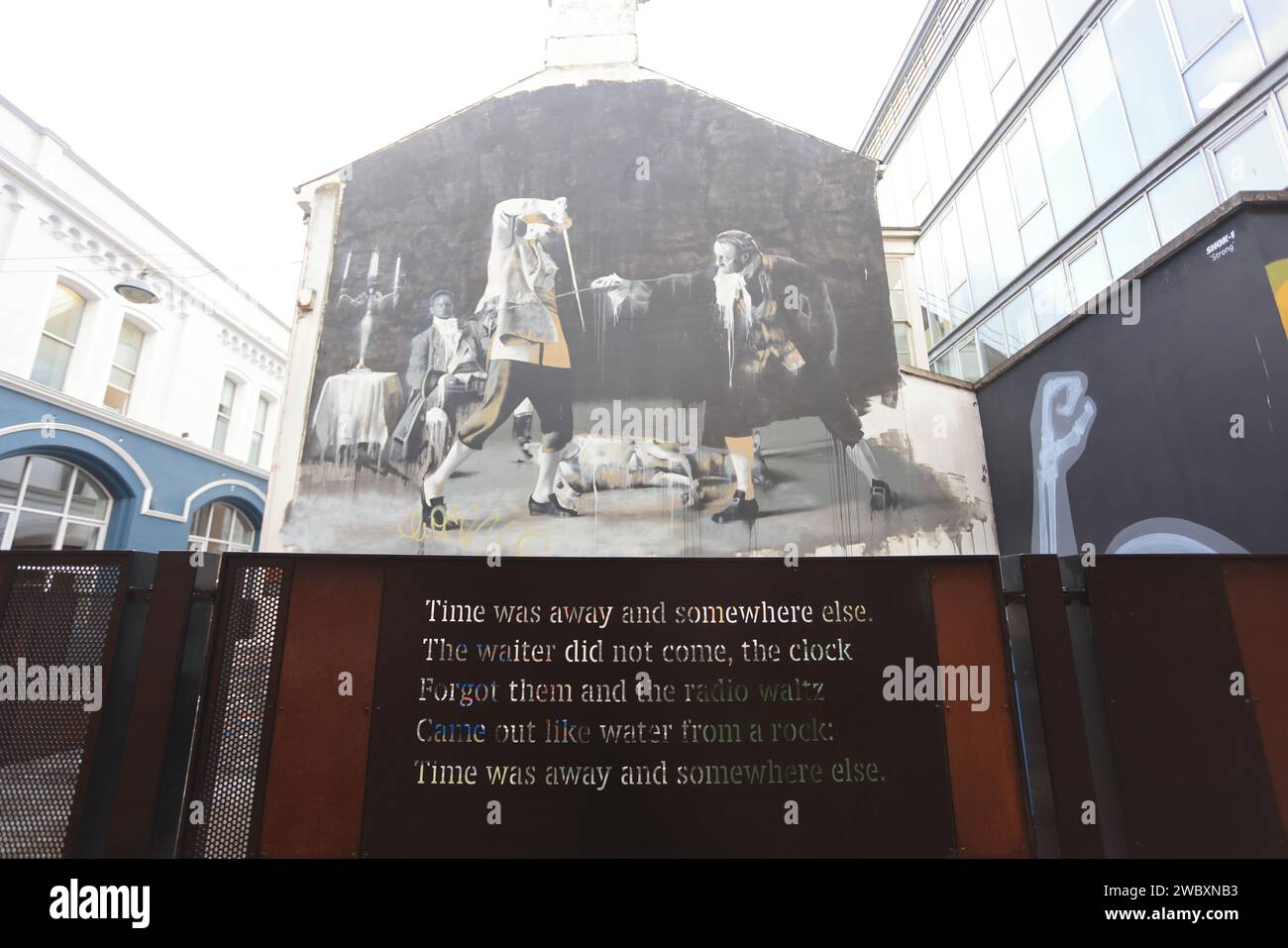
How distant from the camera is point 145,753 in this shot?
3119 millimetres

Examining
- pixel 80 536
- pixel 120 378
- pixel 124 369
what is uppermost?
pixel 124 369

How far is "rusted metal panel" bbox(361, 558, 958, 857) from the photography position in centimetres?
310

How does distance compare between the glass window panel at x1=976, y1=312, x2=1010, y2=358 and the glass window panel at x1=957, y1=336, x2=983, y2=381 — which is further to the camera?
the glass window panel at x1=957, y1=336, x2=983, y2=381

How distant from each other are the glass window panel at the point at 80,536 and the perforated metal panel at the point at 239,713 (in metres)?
14.6

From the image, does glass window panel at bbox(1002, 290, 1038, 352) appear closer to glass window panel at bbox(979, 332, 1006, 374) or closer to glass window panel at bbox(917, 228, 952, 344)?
glass window panel at bbox(979, 332, 1006, 374)

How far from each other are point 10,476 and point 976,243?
22500mm

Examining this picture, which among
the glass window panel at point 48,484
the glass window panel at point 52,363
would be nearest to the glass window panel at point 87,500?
the glass window panel at point 48,484

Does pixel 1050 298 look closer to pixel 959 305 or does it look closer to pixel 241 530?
pixel 959 305

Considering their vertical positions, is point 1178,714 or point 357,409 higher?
point 357,409

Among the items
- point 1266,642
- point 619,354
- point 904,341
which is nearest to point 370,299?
point 619,354

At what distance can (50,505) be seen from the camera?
1366cm

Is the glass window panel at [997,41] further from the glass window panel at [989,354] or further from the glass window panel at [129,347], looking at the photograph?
the glass window panel at [129,347]

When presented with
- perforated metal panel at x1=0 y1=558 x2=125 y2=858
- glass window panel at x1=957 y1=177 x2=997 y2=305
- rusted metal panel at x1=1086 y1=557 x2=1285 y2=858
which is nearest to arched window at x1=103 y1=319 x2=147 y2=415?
perforated metal panel at x1=0 y1=558 x2=125 y2=858
